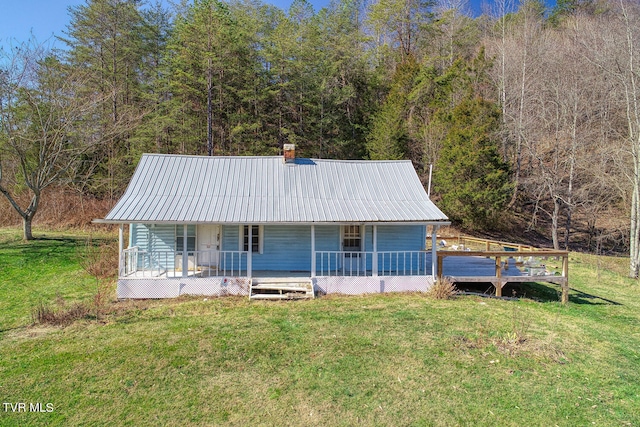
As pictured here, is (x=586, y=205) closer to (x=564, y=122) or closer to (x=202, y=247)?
(x=564, y=122)

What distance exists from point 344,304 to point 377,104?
23692mm

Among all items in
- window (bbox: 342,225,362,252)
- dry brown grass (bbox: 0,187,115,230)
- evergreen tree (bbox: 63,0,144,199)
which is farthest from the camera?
evergreen tree (bbox: 63,0,144,199)

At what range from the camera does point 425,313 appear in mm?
9133

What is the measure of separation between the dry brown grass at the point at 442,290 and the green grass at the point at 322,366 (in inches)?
33.0

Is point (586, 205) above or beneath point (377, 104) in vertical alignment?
beneath

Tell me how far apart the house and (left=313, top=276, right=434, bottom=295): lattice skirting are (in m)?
0.03

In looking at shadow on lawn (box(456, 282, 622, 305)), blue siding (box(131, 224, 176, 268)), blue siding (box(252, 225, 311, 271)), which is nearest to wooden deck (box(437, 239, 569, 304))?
shadow on lawn (box(456, 282, 622, 305))

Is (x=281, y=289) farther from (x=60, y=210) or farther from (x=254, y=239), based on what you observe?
(x=60, y=210)

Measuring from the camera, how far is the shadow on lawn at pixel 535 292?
462 inches

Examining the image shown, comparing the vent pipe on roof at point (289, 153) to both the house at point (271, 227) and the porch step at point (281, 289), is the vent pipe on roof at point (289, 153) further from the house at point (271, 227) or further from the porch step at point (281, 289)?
the porch step at point (281, 289)

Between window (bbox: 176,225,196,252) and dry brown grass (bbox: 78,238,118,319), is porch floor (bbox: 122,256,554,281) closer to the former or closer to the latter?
window (bbox: 176,225,196,252)

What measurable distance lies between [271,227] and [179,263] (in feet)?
11.0

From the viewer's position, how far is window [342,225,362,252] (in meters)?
12.3

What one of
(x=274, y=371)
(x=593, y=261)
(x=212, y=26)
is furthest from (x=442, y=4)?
(x=274, y=371)
